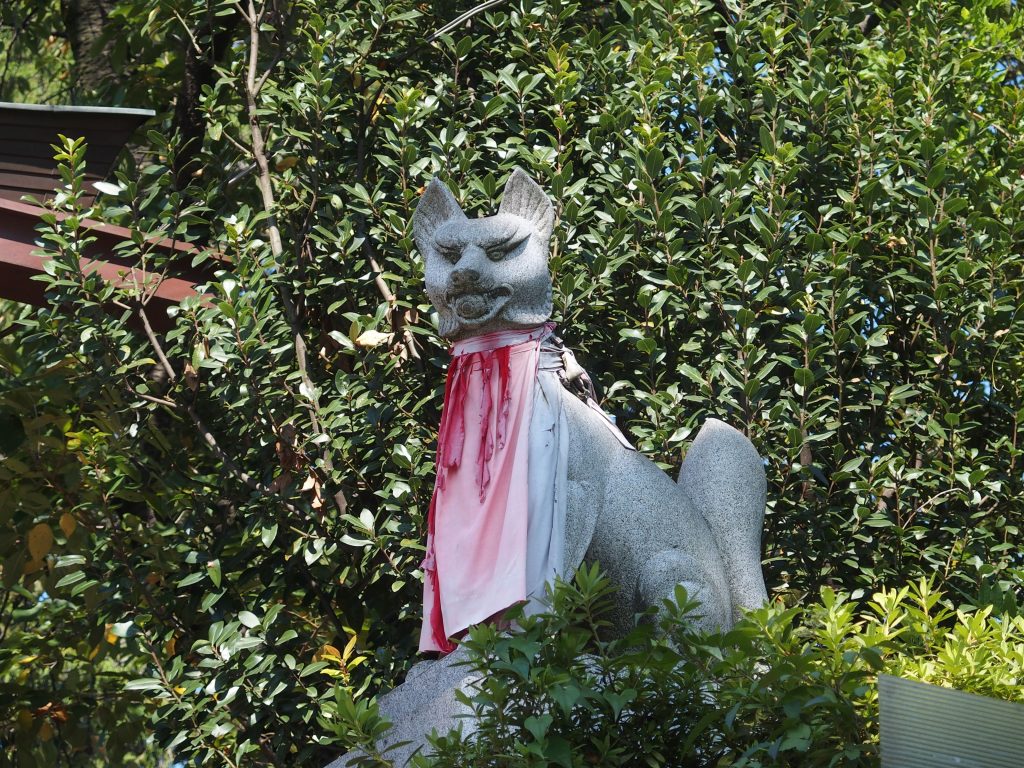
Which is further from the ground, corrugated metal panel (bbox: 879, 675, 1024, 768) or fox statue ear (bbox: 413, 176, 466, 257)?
fox statue ear (bbox: 413, 176, 466, 257)

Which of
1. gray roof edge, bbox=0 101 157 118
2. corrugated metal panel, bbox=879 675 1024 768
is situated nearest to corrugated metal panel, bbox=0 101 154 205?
gray roof edge, bbox=0 101 157 118

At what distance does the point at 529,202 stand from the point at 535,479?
1.04 metres

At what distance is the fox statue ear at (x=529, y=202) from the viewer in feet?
16.1

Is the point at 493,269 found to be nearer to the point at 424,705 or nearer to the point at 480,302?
the point at 480,302

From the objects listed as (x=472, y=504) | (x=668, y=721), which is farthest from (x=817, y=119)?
(x=668, y=721)

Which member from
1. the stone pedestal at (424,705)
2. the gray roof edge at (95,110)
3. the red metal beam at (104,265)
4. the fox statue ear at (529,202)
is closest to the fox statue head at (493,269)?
the fox statue ear at (529,202)

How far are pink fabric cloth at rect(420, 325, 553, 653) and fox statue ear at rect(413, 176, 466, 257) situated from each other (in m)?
0.47

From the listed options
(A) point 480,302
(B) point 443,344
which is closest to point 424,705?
(A) point 480,302

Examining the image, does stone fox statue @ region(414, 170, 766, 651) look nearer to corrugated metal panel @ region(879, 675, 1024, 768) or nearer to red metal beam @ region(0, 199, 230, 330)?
corrugated metal panel @ region(879, 675, 1024, 768)

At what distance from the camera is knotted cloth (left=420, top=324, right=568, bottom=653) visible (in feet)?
14.4

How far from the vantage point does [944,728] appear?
3.22 meters

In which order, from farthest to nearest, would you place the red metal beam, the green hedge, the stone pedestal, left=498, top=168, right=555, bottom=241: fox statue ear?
the red metal beam
the green hedge
left=498, top=168, right=555, bottom=241: fox statue ear
the stone pedestal

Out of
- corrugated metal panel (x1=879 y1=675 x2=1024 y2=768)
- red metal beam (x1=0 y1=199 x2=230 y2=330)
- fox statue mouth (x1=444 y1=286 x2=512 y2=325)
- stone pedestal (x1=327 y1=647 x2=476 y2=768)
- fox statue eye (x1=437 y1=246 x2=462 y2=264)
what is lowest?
stone pedestal (x1=327 y1=647 x2=476 y2=768)

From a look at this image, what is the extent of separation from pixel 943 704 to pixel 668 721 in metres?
0.76
